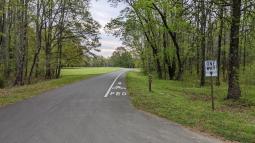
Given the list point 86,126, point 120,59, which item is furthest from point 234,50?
point 120,59

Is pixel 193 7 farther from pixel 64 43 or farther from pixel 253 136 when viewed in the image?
pixel 64 43

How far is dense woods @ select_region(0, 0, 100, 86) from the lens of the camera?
Answer: 114ft

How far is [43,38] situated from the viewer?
4741 centimetres

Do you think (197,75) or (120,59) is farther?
(120,59)

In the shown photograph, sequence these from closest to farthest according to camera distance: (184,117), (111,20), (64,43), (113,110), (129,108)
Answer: (184,117), (113,110), (129,108), (111,20), (64,43)

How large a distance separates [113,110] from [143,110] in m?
1.29

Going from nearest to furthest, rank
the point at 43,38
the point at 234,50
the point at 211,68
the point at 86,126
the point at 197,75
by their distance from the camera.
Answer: the point at 86,126 < the point at 211,68 < the point at 234,50 < the point at 197,75 < the point at 43,38

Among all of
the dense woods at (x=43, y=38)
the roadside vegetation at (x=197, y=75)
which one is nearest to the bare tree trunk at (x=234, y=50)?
the roadside vegetation at (x=197, y=75)

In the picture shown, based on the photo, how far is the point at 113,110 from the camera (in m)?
13.7

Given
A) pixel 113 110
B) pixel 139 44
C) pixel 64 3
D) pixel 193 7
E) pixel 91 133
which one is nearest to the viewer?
pixel 91 133

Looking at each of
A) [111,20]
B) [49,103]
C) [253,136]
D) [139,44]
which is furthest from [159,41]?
[253,136]

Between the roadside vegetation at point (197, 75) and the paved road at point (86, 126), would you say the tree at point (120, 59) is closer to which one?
the roadside vegetation at point (197, 75)

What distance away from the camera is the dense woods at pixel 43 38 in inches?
→ 1369

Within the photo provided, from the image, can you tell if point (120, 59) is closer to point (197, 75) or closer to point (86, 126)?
point (197, 75)
